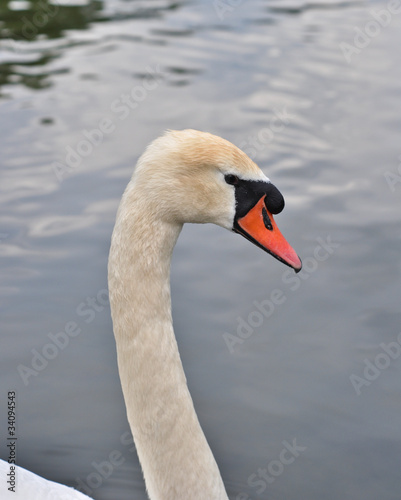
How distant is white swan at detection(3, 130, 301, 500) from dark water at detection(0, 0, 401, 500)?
137 cm

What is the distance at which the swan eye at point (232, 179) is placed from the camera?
3.23 m

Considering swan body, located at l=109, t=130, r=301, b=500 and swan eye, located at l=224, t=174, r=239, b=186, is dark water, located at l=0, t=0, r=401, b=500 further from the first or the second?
swan eye, located at l=224, t=174, r=239, b=186

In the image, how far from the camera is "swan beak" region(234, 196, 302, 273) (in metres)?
3.30

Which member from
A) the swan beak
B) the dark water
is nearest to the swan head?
the swan beak

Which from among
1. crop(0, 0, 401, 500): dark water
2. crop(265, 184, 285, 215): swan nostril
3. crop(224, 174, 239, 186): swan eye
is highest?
crop(224, 174, 239, 186): swan eye

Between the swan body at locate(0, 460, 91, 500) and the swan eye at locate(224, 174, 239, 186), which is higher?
the swan eye at locate(224, 174, 239, 186)

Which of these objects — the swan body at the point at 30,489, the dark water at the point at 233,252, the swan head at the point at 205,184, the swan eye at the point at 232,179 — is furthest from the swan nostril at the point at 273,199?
the dark water at the point at 233,252

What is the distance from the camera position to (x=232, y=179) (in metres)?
3.24

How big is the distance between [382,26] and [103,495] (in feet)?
26.5

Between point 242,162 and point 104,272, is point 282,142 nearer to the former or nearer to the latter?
point 104,272

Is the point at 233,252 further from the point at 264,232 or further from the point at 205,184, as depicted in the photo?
the point at 205,184

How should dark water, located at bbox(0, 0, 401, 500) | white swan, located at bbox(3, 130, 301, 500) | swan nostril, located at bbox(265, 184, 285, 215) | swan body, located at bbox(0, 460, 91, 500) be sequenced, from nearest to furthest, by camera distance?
white swan, located at bbox(3, 130, 301, 500) < swan nostril, located at bbox(265, 184, 285, 215) < swan body, located at bbox(0, 460, 91, 500) < dark water, located at bbox(0, 0, 401, 500)

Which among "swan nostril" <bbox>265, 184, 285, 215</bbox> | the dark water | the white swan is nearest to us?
the white swan

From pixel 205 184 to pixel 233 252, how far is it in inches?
134
